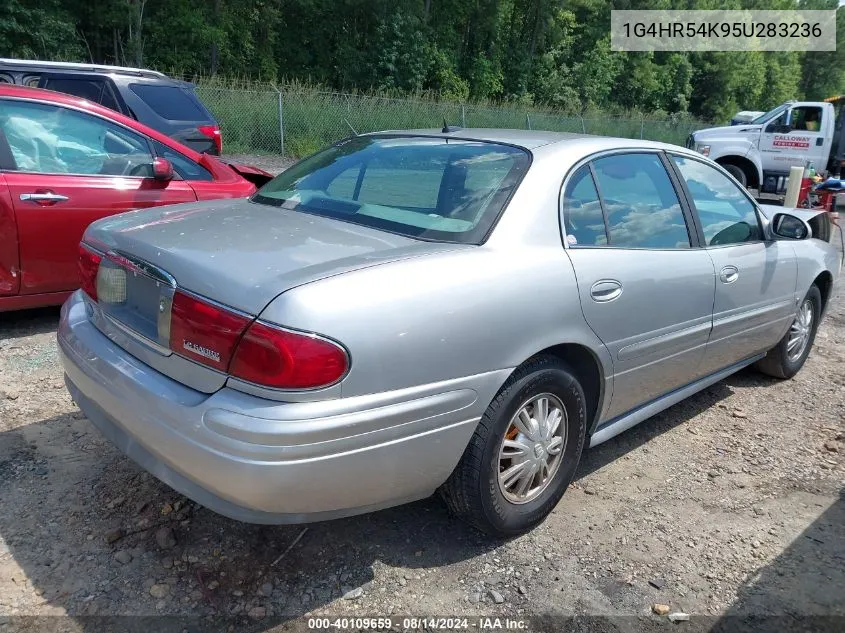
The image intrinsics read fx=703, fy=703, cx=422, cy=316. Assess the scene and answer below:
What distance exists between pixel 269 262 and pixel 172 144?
3.43 meters

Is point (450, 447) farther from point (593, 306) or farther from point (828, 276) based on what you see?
point (828, 276)

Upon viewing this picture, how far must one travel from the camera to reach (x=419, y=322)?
2.26m

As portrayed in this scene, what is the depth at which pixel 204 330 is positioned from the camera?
7.23 ft

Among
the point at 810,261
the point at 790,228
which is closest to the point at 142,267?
the point at 790,228

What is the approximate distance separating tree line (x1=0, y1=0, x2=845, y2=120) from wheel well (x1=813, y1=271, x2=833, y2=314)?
2275 cm

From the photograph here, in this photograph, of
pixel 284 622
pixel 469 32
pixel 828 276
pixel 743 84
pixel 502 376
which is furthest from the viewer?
pixel 743 84

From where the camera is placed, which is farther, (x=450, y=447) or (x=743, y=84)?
(x=743, y=84)

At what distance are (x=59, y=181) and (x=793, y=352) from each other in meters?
5.05

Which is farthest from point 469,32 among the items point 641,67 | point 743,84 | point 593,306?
point 593,306

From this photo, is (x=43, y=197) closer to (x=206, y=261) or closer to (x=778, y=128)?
(x=206, y=261)

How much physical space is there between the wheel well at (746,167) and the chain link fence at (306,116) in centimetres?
716

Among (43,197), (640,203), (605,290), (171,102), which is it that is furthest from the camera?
(171,102)

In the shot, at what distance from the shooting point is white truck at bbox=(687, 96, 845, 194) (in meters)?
15.1

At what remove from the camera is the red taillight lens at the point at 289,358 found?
81.1 inches
